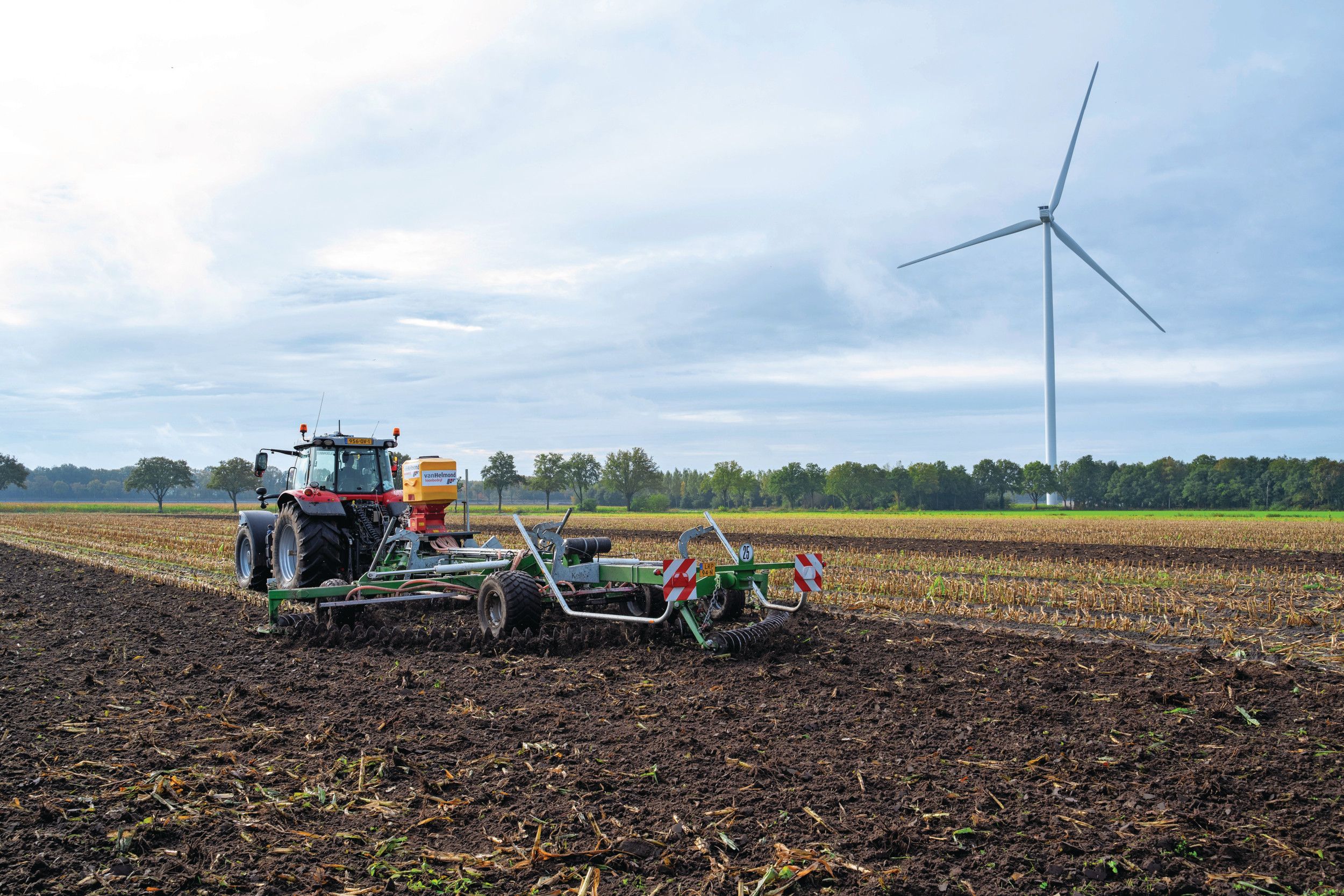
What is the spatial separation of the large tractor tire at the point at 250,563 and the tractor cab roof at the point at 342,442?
1.81 metres

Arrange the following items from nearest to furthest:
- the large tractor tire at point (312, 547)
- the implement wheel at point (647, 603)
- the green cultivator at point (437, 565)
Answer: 1. the green cultivator at point (437, 565)
2. the implement wheel at point (647, 603)
3. the large tractor tire at point (312, 547)

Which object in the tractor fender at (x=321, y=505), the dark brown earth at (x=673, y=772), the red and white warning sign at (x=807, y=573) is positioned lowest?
the dark brown earth at (x=673, y=772)

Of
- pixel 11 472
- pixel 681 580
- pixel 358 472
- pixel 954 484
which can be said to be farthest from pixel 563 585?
pixel 11 472

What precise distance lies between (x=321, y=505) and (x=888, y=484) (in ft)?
324

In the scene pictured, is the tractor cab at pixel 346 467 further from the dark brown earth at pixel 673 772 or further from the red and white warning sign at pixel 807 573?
the red and white warning sign at pixel 807 573

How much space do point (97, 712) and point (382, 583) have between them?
→ 3762 millimetres

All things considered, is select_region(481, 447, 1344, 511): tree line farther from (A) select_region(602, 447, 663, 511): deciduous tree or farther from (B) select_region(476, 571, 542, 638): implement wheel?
(B) select_region(476, 571, 542, 638): implement wheel

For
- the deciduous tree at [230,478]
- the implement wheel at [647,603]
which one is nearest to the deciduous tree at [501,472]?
the deciduous tree at [230,478]

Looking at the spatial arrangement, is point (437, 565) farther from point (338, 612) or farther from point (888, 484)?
point (888, 484)

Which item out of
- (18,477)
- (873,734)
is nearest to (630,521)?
(873,734)

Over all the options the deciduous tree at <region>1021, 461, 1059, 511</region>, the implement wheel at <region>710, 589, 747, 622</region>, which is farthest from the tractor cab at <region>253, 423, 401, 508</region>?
the deciduous tree at <region>1021, 461, 1059, 511</region>

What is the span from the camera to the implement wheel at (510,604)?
8.37 meters

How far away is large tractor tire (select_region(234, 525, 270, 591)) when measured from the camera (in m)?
12.9

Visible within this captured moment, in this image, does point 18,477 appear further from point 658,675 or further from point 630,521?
point 658,675
